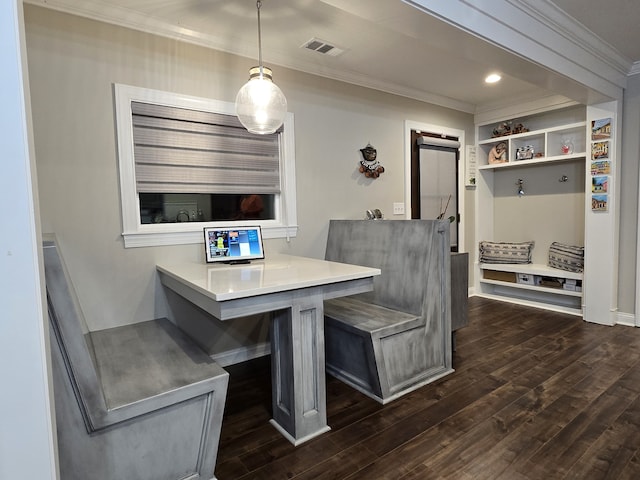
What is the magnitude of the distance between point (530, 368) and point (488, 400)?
2.11 ft

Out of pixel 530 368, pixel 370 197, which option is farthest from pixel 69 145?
pixel 530 368

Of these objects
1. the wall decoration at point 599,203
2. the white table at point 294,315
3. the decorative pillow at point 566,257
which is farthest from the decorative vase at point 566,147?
the white table at point 294,315

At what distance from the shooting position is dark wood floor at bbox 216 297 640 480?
1656mm

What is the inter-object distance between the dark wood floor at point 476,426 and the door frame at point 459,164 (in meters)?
1.79

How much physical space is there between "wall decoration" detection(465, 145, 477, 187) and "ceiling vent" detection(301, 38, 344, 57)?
7.87ft

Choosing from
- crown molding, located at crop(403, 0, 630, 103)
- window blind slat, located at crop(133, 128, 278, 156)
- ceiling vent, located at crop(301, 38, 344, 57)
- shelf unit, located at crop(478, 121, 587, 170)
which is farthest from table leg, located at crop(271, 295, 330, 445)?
shelf unit, located at crop(478, 121, 587, 170)

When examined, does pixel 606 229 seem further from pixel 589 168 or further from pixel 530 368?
pixel 530 368

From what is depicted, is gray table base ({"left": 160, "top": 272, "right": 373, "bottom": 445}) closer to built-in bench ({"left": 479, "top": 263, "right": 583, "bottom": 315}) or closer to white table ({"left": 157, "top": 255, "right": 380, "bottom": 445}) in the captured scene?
white table ({"left": 157, "top": 255, "right": 380, "bottom": 445})

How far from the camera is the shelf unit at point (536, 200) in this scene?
3.98 m

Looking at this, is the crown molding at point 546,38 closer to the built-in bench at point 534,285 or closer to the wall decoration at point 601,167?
the wall decoration at point 601,167

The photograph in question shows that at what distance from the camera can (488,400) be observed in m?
2.22

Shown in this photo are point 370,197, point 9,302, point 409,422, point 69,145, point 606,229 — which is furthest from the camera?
point 370,197

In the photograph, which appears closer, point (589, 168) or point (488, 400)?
point (488, 400)

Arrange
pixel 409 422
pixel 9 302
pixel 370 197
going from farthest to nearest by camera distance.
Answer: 1. pixel 370 197
2. pixel 409 422
3. pixel 9 302
